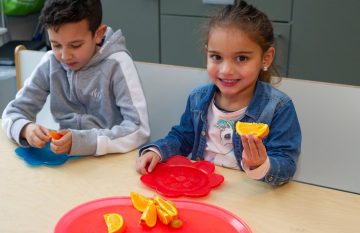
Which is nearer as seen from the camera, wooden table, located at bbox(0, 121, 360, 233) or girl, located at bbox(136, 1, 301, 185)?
wooden table, located at bbox(0, 121, 360, 233)

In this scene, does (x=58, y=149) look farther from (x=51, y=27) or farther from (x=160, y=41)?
(x=160, y=41)

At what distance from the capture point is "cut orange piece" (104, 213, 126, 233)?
85 centimetres

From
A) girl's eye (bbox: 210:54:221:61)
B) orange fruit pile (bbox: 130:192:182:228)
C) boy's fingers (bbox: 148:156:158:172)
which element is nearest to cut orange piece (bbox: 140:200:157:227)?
orange fruit pile (bbox: 130:192:182:228)

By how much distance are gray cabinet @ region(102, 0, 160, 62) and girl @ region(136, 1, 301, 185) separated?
1.60 metres

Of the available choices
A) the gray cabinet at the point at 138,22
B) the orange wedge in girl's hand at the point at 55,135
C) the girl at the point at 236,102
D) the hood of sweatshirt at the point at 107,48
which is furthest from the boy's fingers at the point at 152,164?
the gray cabinet at the point at 138,22

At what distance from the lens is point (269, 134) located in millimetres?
1213

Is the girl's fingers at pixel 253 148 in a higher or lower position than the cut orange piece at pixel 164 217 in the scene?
higher

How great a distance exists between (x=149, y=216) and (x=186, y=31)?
202 cm

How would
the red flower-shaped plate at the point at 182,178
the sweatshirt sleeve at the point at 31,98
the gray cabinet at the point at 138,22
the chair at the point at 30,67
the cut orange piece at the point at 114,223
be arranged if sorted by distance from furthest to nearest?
the gray cabinet at the point at 138,22 < the chair at the point at 30,67 < the sweatshirt sleeve at the point at 31,98 < the red flower-shaped plate at the point at 182,178 < the cut orange piece at the point at 114,223

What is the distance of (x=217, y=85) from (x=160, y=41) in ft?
5.55

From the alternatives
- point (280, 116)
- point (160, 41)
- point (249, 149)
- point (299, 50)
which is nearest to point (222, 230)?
point (249, 149)

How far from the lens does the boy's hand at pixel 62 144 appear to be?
1.18 meters

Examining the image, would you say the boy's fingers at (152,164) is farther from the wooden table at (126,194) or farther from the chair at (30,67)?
the chair at (30,67)

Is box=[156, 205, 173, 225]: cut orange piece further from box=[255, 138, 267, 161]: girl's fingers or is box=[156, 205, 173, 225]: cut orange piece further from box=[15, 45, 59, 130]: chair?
box=[15, 45, 59, 130]: chair
